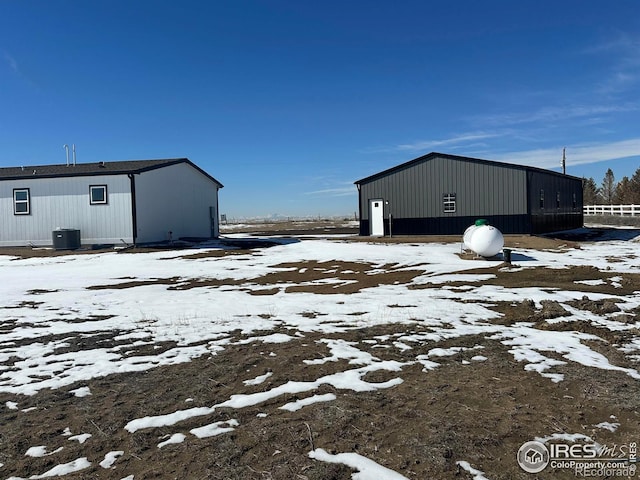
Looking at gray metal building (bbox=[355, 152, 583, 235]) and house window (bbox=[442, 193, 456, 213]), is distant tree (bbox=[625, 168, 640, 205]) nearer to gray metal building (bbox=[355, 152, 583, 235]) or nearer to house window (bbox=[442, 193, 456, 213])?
gray metal building (bbox=[355, 152, 583, 235])

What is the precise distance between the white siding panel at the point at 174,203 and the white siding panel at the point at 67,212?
0.91 meters

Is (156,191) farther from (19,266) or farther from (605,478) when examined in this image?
(605,478)

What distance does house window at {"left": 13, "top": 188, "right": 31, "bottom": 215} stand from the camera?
2388 cm

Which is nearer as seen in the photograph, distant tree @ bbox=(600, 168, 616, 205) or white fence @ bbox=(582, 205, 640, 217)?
white fence @ bbox=(582, 205, 640, 217)

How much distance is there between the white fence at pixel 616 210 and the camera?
A: 4650 cm

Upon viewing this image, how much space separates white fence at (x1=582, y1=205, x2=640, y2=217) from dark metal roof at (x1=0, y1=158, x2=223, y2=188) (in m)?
41.7

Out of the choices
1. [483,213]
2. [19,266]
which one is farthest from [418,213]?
[19,266]

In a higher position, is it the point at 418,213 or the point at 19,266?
the point at 418,213

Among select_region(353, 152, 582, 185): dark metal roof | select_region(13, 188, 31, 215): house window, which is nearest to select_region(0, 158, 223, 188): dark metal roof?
select_region(13, 188, 31, 215): house window

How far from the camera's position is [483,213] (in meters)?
26.6

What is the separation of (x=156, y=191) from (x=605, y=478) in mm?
25447

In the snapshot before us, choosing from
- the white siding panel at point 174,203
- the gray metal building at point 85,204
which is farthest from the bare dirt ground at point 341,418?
the white siding panel at point 174,203

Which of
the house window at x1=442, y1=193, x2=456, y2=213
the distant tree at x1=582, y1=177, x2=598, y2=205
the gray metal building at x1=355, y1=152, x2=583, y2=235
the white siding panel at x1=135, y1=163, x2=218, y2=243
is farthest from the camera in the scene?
the distant tree at x1=582, y1=177, x2=598, y2=205

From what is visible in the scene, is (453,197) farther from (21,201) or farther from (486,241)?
(21,201)
